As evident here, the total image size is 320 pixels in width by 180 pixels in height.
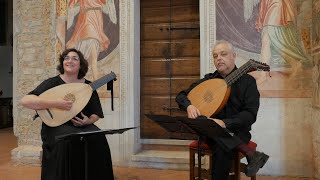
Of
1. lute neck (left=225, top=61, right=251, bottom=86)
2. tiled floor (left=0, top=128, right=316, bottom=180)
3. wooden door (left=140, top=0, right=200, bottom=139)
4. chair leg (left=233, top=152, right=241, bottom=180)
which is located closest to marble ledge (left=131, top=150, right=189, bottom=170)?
tiled floor (left=0, top=128, right=316, bottom=180)

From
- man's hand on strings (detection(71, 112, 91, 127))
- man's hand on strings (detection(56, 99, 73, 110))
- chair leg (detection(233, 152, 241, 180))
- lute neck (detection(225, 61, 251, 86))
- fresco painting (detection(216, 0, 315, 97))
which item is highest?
fresco painting (detection(216, 0, 315, 97))

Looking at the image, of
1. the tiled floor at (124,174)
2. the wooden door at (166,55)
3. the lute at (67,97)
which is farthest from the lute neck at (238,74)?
the wooden door at (166,55)

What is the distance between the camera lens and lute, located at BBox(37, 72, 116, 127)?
325cm

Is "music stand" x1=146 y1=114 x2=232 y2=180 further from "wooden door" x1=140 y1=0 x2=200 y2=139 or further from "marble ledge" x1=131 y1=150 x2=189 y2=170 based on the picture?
"wooden door" x1=140 y1=0 x2=200 y2=139

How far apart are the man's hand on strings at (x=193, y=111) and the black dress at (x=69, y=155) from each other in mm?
871

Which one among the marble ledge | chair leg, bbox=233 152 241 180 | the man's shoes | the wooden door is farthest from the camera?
the wooden door

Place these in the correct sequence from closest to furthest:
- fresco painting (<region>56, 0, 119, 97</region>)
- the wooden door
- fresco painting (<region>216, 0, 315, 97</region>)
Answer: fresco painting (<region>216, 0, 315, 97</region>) < fresco painting (<region>56, 0, 119, 97</region>) < the wooden door

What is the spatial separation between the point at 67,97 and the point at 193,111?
44.5 inches

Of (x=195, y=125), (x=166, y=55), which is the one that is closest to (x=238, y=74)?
(x=195, y=125)

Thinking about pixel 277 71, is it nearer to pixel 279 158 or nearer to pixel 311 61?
pixel 311 61

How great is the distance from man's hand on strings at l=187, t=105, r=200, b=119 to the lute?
816 mm

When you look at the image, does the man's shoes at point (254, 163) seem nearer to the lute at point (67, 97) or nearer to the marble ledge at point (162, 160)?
the lute at point (67, 97)

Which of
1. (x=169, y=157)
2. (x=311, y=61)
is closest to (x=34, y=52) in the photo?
(x=169, y=157)

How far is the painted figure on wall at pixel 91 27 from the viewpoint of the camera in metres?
5.13
